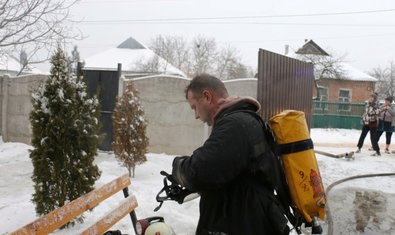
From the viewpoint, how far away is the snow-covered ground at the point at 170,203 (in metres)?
5.61

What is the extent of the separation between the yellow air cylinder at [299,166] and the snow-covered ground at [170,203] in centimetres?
319

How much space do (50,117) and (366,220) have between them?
15.4ft

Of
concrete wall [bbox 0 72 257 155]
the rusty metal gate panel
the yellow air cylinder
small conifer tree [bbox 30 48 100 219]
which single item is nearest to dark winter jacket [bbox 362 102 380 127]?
the rusty metal gate panel

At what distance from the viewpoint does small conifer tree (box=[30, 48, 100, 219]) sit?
15.9 feet

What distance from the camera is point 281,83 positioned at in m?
8.75

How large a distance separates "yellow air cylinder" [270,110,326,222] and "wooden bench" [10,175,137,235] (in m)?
1.61

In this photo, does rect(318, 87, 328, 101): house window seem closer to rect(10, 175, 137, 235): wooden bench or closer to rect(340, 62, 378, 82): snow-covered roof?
rect(340, 62, 378, 82): snow-covered roof

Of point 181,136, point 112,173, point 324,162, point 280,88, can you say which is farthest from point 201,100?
point 324,162

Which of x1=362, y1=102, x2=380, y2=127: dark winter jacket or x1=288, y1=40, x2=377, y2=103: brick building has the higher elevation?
x1=288, y1=40, x2=377, y2=103: brick building

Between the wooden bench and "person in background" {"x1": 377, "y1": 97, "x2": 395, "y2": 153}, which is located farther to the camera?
"person in background" {"x1": 377, "y1": 97, "x2": 395, "y2": 153}

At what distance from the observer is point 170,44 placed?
59750 millimetres

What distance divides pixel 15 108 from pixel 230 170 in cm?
1160

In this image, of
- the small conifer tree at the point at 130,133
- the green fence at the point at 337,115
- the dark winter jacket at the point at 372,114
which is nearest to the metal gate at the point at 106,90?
the small conifer tree at the point at 130,133

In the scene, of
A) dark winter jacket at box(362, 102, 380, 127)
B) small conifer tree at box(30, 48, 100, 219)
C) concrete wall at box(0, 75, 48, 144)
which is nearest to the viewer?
small conifer tree at box(30, 48, 100, 219)
